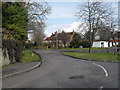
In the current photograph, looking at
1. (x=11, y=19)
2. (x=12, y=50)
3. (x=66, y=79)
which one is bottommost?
(x=66, y=79)

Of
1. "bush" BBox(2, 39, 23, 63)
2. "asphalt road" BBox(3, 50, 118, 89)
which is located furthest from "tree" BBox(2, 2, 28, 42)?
"asphalt road" BBox(3, 50, 118, 89)

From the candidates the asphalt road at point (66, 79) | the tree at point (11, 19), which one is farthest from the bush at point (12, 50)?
the asphalt road at point (66, 79)

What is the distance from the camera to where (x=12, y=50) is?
60.3 ft

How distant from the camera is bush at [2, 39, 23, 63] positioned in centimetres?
1667

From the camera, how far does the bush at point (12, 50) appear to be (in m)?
16.7

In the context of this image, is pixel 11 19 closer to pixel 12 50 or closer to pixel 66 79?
pixel 12 50

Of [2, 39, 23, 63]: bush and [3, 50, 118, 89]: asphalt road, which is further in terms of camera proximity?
[2, 39, 23, 63]: bush

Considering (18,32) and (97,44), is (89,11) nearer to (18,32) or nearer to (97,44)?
(18,32)

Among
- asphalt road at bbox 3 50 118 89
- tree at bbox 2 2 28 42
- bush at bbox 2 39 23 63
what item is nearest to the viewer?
asphalt road at bbox 3 50 118 89

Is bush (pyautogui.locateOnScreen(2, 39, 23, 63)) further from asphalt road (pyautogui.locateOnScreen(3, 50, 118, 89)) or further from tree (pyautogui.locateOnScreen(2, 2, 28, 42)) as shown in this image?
asphalt road (pyautogui.locateOnScreen(3, 50, 118, 89))

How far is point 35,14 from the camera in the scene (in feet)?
101

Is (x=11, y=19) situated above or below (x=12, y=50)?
above

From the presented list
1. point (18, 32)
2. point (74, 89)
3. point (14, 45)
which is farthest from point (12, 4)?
point (74, 89)

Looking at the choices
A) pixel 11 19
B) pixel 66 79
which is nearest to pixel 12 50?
pixel 11 19
